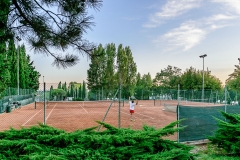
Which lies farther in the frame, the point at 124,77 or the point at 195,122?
the point at 124,77

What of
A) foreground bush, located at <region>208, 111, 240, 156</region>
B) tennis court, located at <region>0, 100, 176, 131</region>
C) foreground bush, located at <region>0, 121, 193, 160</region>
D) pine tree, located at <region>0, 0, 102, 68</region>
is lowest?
tennis court, located at <region>0, 100, 176, 131</region>

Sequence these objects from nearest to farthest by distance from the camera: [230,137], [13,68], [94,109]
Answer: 1. [230,137]
2. [94,109]
3. [13,68]

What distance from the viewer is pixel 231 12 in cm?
1255

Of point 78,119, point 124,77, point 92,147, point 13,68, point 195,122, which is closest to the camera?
point 92,147

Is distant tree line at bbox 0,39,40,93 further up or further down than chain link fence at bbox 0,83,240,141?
further up

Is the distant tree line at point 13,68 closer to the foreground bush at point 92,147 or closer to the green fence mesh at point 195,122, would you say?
the foreground bush at point 92,147

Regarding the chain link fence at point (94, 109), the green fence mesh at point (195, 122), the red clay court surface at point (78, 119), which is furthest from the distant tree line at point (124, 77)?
the green fence mesh at point (195, 122)

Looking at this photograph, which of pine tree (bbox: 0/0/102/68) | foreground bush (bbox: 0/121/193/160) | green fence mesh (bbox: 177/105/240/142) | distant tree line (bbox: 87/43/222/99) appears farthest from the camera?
distant tree line (bbox: 87/43/222/99)

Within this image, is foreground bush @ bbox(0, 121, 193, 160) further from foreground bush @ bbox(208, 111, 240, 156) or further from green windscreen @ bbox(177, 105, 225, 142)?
green windscreen @ bbox(177, 105, 225, 142)

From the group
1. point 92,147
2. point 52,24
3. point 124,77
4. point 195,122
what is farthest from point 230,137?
point 124,77

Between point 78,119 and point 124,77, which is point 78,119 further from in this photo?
point 124,77

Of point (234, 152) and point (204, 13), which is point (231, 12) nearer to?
point (204, 13)

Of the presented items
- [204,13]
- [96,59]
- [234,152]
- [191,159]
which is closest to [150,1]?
[204,13]

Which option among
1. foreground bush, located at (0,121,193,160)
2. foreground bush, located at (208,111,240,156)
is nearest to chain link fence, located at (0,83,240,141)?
foreground bush, located at (0,121,193,160)
